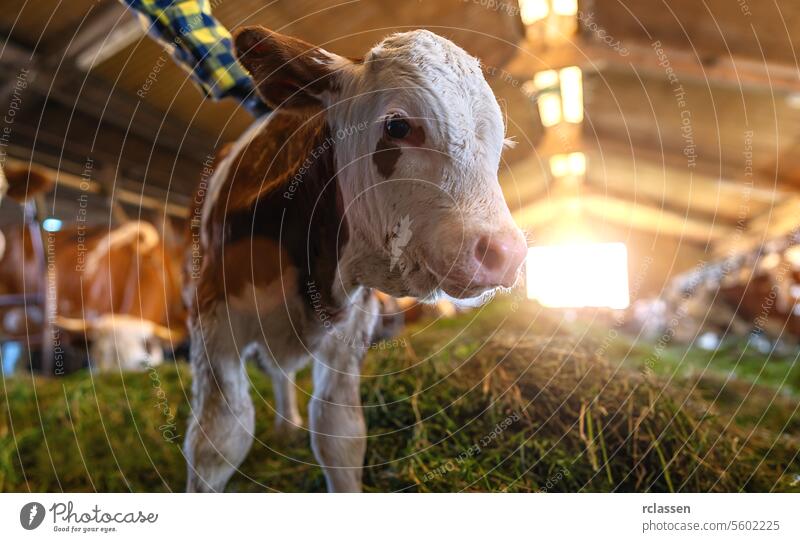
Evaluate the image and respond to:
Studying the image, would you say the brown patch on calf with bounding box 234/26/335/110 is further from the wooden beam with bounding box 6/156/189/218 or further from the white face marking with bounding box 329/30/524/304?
the wooden beam with bounding box 6/156/189/218

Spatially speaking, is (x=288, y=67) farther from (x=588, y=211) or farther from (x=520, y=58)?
(x=588, y=211)

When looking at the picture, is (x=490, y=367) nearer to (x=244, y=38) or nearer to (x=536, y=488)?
(x=536, y=488)

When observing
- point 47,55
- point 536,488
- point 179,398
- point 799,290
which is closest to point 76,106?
point 47,55

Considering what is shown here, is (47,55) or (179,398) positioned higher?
(47,55)

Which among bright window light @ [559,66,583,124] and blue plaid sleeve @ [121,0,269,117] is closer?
blue plaid sleeve @ [121,0,269,117]

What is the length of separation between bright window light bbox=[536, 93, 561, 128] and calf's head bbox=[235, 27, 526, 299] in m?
0.29

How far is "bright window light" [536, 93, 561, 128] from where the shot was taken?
59 centimetres

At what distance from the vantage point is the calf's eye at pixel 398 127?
1.00 feet

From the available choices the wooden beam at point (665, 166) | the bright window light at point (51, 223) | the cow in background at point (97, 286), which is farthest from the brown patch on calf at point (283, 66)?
the cow in background at point (97, 286)

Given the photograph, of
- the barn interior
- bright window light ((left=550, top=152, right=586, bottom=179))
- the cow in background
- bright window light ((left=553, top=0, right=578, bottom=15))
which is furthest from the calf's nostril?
the cow in background

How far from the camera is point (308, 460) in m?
0.54

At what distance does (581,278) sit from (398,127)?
0.35m
